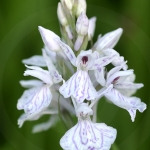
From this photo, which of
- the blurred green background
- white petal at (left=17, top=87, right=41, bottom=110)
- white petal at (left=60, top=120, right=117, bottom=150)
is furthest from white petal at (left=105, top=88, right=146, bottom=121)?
the blurred green background

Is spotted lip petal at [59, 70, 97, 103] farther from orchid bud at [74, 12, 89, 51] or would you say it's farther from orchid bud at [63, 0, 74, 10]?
orchid bud at [63, 0, 74, 10]

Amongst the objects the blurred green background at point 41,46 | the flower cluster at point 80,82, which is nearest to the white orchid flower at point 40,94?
the flower cluster at point 80,82

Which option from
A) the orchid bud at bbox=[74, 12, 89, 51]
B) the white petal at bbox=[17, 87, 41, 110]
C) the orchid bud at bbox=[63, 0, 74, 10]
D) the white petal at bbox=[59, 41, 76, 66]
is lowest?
the white petal at bbox=[17, 87, 41, 110]

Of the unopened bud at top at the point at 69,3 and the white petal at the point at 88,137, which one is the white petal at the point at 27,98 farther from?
the unopened bud at top at the point at 69,3

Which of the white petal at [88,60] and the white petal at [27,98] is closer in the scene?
the white petal at [88,60]

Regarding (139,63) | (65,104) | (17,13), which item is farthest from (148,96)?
(17,13)

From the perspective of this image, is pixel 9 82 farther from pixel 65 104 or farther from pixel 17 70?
pixel 65 104

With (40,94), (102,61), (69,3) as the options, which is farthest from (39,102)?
(69,3)
